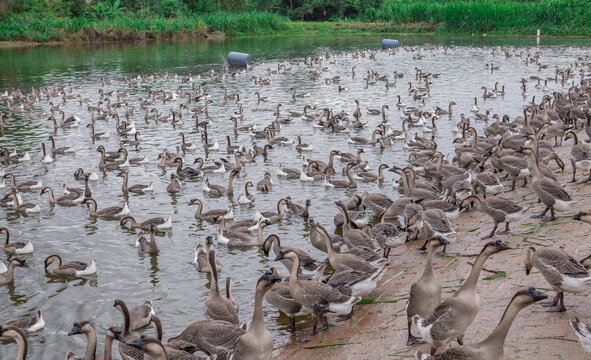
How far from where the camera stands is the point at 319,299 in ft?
30.5

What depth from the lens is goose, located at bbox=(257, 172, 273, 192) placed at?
60.9 feet

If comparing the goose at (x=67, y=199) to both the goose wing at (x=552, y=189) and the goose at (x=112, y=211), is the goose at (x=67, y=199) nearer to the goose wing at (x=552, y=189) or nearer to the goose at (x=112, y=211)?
the goose at (x=112, y=211)

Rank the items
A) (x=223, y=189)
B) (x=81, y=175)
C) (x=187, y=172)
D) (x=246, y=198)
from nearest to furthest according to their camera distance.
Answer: (x=246, y=198)
(x=223, y=189)
(x=81, y=175)
(x=187, y=172)

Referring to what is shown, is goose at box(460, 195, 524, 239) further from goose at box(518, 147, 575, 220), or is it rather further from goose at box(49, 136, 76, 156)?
goose at box(49, 136, 76, 156)

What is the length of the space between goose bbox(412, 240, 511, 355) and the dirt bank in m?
0.63

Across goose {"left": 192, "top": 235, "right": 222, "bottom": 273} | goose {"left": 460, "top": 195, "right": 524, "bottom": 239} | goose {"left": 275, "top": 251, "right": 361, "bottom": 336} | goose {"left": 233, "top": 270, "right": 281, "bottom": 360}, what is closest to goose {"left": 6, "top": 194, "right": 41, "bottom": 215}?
goose {"left": 192, "top": 235, "right": 222, "bottom": 273}

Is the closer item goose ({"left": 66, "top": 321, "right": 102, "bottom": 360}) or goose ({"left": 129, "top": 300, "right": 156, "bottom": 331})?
goose ({"left": 66, "top": 321, "right": 102, "bottom": 360})

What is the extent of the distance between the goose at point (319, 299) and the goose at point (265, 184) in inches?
356

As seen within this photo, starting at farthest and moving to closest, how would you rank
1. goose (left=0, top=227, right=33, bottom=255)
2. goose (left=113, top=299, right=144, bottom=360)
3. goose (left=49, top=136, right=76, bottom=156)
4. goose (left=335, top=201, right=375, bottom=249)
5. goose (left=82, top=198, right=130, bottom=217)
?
goose (left=49, top=136, right=76, bottom=156), goose (left=82, top=198, right=130, bottom=217), goose (left=0, top=227, right=33, bottom=255), goose (left=335, top=201, right=375, bottom=249), goose (left=113, top=299, right=144, bottom=360)

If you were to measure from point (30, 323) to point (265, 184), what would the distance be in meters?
9.43

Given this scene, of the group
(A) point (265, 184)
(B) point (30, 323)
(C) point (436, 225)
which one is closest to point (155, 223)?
(A) point (265, 184)

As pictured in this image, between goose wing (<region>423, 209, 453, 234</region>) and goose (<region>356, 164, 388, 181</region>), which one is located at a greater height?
goose wing (<region>423, 209, 453, 234</region>)

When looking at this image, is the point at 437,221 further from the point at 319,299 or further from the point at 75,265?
the point at 75,265

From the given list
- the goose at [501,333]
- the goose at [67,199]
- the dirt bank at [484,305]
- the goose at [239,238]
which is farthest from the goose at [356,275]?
the goose at [67,199]
